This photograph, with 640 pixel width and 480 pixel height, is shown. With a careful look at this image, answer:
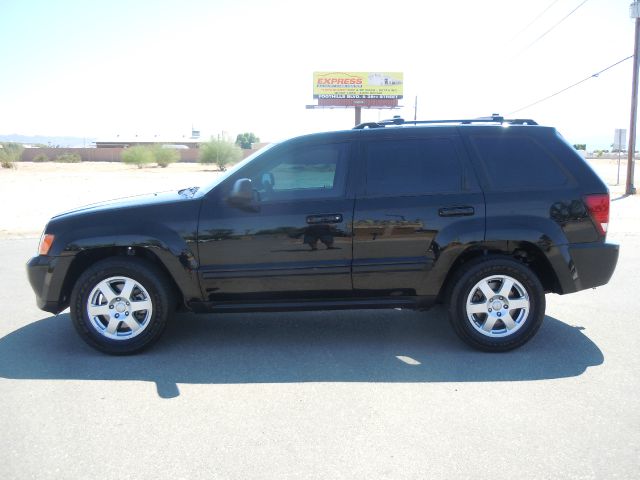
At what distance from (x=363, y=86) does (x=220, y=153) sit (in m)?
18.7

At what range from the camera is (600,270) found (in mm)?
5016

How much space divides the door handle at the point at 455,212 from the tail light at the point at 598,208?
39.7 inches

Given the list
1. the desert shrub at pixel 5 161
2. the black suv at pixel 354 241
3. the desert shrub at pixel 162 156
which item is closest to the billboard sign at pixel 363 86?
the desert shrub at pixel 162 156

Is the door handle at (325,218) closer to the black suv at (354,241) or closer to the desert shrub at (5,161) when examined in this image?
the black suv at (354,241)

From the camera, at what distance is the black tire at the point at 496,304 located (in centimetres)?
488

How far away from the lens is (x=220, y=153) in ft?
195

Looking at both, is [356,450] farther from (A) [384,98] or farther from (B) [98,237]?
(A) [384,98]

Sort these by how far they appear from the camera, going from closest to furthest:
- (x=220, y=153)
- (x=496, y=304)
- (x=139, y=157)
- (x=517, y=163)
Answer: (x=496, y=304) → (x=517, y=163) → (x=220, y=153) → (x=139, y=157)

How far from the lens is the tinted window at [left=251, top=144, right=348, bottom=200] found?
4.98 metres

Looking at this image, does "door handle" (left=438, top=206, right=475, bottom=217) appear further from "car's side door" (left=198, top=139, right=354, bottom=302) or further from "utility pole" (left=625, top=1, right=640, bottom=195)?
"utility pole" (left=625, top=1, right=640, bottom=195)

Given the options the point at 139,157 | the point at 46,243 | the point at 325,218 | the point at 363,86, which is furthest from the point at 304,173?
the point at 363,86

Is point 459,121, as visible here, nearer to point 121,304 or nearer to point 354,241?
point 354,241

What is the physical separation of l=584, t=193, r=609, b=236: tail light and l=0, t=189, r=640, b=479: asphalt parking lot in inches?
41.7

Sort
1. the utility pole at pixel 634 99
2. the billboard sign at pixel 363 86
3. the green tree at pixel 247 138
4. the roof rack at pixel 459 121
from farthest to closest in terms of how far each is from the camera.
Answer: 1. the green tree at pixel 247 138
2. the billboard sign at pixel 363 86
3. the utility pole at pixel 634 99
4. the roof rack at pixel 459 121
